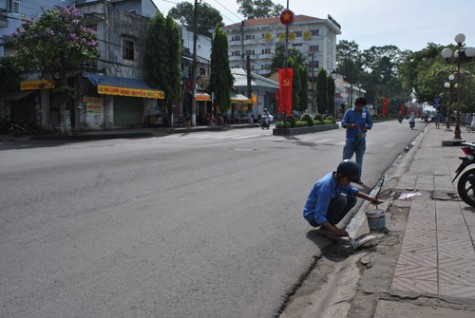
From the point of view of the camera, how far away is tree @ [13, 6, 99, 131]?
20906mm

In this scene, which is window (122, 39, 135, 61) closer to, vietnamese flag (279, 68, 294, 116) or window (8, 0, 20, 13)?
vietnamese flag (279, 68, 294, 116)

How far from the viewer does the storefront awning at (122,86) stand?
2541 centimetres

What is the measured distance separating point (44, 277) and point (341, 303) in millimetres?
2390

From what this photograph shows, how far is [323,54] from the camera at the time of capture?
87.4 m

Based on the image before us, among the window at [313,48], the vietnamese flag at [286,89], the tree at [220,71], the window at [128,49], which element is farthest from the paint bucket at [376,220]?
the window at [313,48]

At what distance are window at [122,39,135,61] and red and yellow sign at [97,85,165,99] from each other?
9.64ft

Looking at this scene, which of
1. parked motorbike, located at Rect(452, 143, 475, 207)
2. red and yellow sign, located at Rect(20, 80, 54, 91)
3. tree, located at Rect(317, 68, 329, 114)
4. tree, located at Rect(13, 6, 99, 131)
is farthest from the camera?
tree, located at Rect(317, 68, 329, 114)

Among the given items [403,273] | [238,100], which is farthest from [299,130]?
[403,273]

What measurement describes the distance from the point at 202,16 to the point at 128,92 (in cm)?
6353

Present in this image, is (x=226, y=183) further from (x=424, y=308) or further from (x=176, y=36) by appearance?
(x=176, y=36)

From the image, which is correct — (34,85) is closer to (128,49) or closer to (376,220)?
(128,49)

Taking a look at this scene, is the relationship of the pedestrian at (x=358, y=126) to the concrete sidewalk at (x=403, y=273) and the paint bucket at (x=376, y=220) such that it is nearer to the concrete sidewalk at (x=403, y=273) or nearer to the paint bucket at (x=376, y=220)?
the concrete sidewalk at (x=403, y=273)

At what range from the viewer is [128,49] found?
30.0m

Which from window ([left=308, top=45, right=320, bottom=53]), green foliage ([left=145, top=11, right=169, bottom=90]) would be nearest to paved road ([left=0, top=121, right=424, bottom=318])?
green foliage ([left=145, top=11, right=169, bottom=90])
